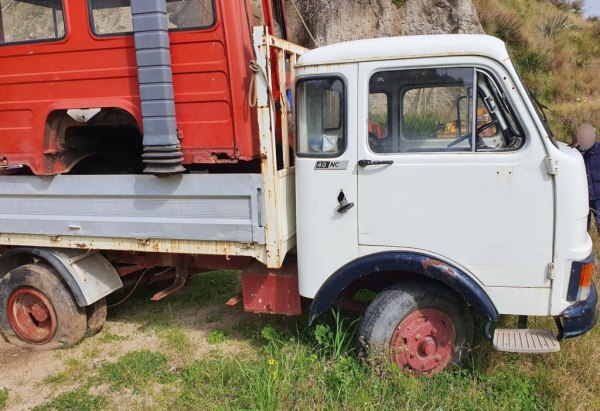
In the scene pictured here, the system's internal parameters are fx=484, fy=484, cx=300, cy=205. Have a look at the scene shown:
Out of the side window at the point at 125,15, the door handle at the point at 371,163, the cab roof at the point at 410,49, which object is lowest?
the door handle at the point at 371,163

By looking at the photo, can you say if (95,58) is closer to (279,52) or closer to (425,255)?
(279,52)

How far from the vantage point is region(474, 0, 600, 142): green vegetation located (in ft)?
41.0

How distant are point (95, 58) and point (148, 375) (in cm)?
236

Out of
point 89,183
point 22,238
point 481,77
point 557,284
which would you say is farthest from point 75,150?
point 557,284

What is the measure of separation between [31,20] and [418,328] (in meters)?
3.60

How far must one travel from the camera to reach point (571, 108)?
1068 centimetres

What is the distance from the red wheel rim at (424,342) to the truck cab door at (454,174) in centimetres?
44

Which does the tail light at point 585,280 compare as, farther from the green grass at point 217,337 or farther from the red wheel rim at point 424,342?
the green grass at point 217,337

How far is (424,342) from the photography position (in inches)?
128

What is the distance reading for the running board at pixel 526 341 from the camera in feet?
9.70

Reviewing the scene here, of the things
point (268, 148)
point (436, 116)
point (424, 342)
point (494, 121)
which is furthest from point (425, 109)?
point (424, 342)

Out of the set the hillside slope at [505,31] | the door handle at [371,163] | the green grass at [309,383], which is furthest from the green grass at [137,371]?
the hillside slope at [505,31]

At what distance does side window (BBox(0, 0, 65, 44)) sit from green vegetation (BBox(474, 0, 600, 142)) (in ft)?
33.5

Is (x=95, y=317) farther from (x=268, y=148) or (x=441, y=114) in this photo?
(x=441, y=114)
